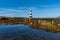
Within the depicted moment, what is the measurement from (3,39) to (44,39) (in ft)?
20.7

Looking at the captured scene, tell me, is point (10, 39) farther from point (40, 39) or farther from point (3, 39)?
point (40, 39)

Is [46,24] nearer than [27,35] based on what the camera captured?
No

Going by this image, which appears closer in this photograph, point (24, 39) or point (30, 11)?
point (24, 39)

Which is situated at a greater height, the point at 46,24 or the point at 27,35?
the point at 46,24

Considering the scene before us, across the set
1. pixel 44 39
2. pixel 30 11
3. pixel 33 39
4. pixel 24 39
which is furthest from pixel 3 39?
pixel 30 11

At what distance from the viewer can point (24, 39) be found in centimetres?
1973

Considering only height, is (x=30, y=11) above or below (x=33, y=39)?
above

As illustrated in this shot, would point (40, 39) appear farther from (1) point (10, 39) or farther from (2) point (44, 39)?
(1) point (10, 39)

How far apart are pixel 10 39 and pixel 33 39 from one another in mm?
3525

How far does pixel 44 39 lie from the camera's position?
65.9 ft

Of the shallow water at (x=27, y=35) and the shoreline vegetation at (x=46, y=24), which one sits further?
the shoreline vegetation at (x=46, y=24)

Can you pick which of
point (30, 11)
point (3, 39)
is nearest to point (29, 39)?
point (3, 39)

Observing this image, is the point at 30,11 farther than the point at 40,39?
Yes

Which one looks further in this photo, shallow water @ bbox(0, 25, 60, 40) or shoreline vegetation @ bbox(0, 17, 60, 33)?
shoreline vegetation @ bbox(0, 17, 60, 33)
